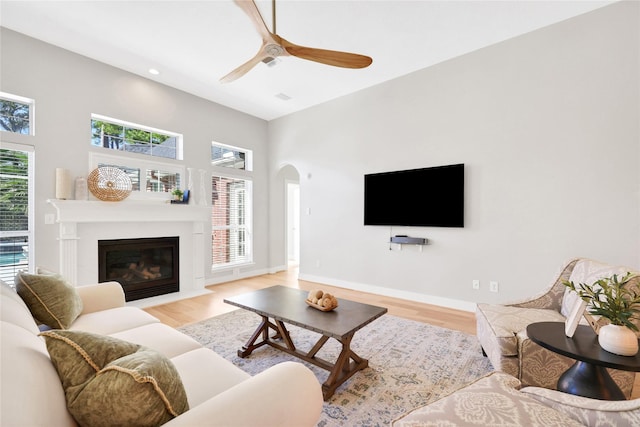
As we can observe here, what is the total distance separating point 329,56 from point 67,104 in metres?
3.32

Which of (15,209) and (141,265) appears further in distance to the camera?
(141,265)

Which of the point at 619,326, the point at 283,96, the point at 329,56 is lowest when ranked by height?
the point at 619,326

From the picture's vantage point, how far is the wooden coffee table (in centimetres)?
192

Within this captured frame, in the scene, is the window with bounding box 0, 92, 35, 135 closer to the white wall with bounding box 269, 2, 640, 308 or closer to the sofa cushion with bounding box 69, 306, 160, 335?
the sofa cushion with bounding box 69, 306, 160, 335

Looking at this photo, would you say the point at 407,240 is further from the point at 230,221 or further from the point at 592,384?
the point at 230,221

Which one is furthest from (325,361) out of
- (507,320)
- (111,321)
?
(111,321)

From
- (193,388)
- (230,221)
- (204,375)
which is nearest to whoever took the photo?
(193,388)

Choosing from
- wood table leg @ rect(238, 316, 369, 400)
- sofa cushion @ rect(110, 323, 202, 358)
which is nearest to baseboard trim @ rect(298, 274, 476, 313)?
wood table leg @ rect(238, 316, 369, 400)

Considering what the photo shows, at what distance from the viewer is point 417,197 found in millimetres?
4000

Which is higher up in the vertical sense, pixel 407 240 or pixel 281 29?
pixel 281 29

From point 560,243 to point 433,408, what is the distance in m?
2.91

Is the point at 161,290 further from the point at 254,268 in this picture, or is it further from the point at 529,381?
the point at 529,381

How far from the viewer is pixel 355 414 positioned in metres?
1.76

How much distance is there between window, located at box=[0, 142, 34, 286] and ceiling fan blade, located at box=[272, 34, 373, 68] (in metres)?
3.21
